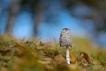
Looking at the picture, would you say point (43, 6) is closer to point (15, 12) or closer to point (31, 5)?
point (31, 5)

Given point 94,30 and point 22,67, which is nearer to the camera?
point 22,67

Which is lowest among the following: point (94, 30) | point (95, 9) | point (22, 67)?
point (22, 67)

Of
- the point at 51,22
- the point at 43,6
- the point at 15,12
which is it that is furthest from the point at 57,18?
the point at 15,12

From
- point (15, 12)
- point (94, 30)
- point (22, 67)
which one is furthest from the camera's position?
point (94, 30)

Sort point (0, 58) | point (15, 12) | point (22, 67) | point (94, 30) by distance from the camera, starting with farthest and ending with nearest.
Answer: point (94, 30) < point (15, 12) < point (0, 58) < point (22, 67)

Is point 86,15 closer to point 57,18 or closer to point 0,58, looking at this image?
point 57,18

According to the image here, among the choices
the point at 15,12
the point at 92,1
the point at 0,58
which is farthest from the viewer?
the point at 92,1

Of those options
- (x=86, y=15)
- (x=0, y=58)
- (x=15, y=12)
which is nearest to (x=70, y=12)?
Result: (x=86, y=15)

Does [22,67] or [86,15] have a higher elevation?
[86,15]

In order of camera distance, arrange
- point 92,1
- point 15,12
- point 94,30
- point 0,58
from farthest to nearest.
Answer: point 94,30 < point 92,1 < point 15,12 < point 0,58
